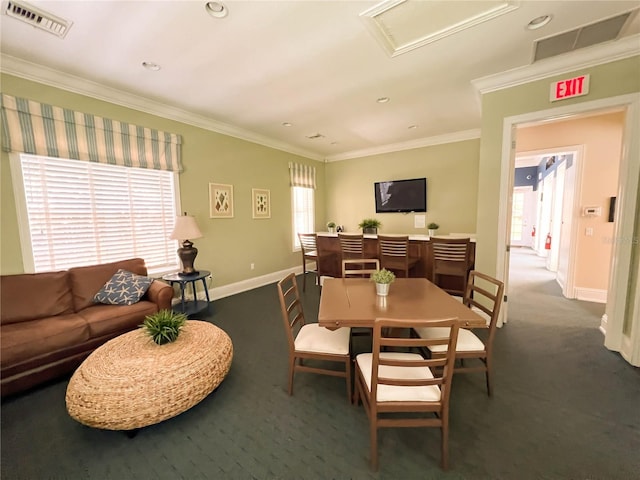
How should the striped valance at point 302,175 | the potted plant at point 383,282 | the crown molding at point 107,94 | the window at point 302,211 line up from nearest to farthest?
the potted plant at point 383,282
the crown molding at point 107,94
the striped valance at point 302,175
the window at point 302,211

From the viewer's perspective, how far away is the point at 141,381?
159 centimetres

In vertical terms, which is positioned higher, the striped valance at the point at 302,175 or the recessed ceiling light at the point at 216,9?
the recessed ceiling light at the point at 216,9

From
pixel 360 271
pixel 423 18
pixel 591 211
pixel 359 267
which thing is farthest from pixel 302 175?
pixel 591 211

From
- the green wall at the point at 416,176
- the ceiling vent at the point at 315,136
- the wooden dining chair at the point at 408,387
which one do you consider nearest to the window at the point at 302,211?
the green wall at the point at 416,176

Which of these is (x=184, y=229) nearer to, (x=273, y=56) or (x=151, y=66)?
(x=151, y=66)

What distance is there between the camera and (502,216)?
A: 2.90m

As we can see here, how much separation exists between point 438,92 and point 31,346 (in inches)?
186

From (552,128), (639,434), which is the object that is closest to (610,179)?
(552,128)

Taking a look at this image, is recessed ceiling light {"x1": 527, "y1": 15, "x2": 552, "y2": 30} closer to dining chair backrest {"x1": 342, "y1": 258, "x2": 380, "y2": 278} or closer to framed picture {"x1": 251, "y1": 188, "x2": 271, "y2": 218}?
dining chair backrest {"x1": 342, "y1": 258, "x2": 380, "y2": 278}

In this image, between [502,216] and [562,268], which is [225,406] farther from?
[562,268]

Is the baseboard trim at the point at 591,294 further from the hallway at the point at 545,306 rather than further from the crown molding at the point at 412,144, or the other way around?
the crown molding at the point at 412,144

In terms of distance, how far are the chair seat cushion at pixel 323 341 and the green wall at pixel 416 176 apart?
3966 mm

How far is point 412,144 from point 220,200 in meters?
3.95

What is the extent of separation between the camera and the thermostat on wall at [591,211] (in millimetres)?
3703
